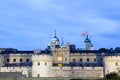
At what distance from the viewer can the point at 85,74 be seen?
98.9 m

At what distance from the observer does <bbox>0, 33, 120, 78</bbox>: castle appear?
324 ft

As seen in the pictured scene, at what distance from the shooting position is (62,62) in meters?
107

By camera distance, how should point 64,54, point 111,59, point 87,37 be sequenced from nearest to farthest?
point 111,59, point 64,54, point 87,37

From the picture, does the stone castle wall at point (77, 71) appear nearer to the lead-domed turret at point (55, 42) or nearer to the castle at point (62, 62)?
the castle at point (62, 62)

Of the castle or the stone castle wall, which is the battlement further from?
the stone castle wall

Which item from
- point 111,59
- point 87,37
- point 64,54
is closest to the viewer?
point 111,59

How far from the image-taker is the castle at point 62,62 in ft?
324

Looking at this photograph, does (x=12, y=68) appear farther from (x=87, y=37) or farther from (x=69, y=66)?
(x=87, y=37)

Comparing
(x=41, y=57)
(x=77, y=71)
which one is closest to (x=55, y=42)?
(x=41, y=57)

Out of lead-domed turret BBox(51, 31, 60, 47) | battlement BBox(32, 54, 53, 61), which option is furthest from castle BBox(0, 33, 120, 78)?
lead-domed turret BBox(51, 31, 60, 47)

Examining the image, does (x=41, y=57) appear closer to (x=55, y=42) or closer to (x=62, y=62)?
(x=62, y=62)

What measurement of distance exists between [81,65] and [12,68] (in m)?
15.5

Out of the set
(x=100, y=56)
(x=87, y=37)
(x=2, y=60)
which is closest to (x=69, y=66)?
(x=100, y=56)

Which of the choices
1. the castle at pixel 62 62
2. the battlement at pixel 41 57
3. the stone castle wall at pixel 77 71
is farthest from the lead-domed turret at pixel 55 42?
the stone castle wall at pixel 77 71
